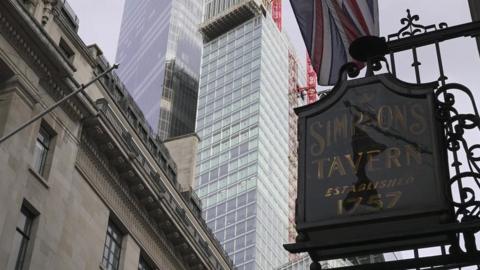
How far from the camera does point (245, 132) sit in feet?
500

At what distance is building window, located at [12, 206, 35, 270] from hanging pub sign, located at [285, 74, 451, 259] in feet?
65.3

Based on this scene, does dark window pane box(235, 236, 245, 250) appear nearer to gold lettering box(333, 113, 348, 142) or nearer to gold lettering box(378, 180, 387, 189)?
gold lettering box(333, 113, 348, 142)

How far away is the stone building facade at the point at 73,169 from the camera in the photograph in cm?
2831

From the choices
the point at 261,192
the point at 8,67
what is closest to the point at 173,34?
the point at 261,192

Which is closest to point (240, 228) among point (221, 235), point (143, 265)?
point (221, 235)

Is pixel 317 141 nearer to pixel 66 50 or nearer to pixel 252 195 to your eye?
pixel 66 50

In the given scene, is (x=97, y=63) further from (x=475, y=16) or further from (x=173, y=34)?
(x=173, y=34)

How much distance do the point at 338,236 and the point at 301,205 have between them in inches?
21.5

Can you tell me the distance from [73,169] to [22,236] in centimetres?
488

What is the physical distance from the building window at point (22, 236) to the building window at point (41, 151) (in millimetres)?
1911

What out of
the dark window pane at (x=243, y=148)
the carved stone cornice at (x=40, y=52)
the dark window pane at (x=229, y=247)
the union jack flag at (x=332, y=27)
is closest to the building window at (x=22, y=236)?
the carved stone cornice at (x=40, y=52)

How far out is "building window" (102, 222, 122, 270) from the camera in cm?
3408

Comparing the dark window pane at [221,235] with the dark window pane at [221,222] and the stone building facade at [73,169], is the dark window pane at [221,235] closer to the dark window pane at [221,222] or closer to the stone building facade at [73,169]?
the dark window pane at [221,222]

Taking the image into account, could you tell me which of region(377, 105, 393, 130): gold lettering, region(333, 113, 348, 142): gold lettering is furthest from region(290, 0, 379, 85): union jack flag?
region(377, 105, 393, 130): gold lettering
